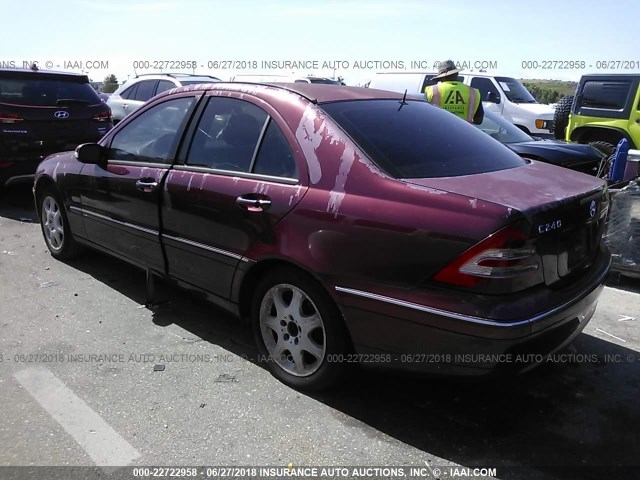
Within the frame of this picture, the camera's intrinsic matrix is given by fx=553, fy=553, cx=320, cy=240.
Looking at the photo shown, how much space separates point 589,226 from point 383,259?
45.4 inches

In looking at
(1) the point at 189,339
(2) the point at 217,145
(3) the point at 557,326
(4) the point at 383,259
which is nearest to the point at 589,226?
(3) the point at 557,326

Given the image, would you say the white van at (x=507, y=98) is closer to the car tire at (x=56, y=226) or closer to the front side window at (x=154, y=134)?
the car tire at (x=56, y=226)

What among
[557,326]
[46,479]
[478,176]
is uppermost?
[478,176]

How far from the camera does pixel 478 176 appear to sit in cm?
284

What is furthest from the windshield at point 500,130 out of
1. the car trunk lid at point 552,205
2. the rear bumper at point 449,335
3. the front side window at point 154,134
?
the rear bumper at point 449,335

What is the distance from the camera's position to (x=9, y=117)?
706 centimetres

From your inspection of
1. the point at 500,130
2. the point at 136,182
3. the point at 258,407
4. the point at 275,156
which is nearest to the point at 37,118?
the point at 136,182

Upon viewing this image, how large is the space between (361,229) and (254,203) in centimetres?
72

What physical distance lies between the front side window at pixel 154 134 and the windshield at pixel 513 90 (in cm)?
1028

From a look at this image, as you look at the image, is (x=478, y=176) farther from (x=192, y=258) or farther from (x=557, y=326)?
(x=192, y=258)

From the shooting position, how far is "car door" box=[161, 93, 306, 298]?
302 centimetres

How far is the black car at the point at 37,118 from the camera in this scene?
7.08 m

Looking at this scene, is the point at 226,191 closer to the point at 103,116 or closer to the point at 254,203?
the point at 254,203

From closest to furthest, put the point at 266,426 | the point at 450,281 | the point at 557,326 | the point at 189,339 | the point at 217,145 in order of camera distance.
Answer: the point at 450,281 → the point at 557,326 → the point at 266,426 → the point at 217,145 → the point at 189,339
